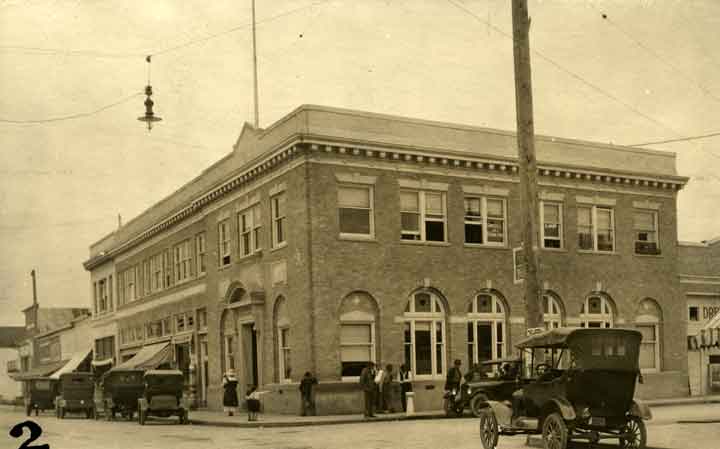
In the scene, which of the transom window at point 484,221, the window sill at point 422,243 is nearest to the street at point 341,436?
the window sill at point 422,243

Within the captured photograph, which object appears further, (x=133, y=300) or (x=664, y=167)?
(x=133, y=300)

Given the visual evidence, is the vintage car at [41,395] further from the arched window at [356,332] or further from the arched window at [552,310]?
the arched window at [552,310]

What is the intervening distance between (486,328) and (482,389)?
323 inches

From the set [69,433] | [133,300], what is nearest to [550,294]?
[69,433]

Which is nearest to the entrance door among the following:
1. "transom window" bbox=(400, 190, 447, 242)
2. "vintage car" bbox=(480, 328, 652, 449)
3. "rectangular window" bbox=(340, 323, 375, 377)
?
"rectangular window" bbox=(340, 323, 375, 377)

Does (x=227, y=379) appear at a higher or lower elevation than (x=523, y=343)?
lower

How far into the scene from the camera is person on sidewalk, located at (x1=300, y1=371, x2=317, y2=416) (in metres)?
29.3

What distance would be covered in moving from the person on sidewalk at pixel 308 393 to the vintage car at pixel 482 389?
4171 mm

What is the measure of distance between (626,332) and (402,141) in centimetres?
1754

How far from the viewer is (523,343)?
55.2 ft

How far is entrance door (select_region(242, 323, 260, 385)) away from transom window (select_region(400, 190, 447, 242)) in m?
7.45

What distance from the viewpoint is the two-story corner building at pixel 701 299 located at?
3931 centimetres

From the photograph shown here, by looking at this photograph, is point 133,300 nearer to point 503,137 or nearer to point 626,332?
point 503,137

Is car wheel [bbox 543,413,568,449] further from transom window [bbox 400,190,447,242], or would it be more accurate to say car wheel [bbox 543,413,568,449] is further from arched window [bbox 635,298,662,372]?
arched window [bbox 635,298,662,372]
